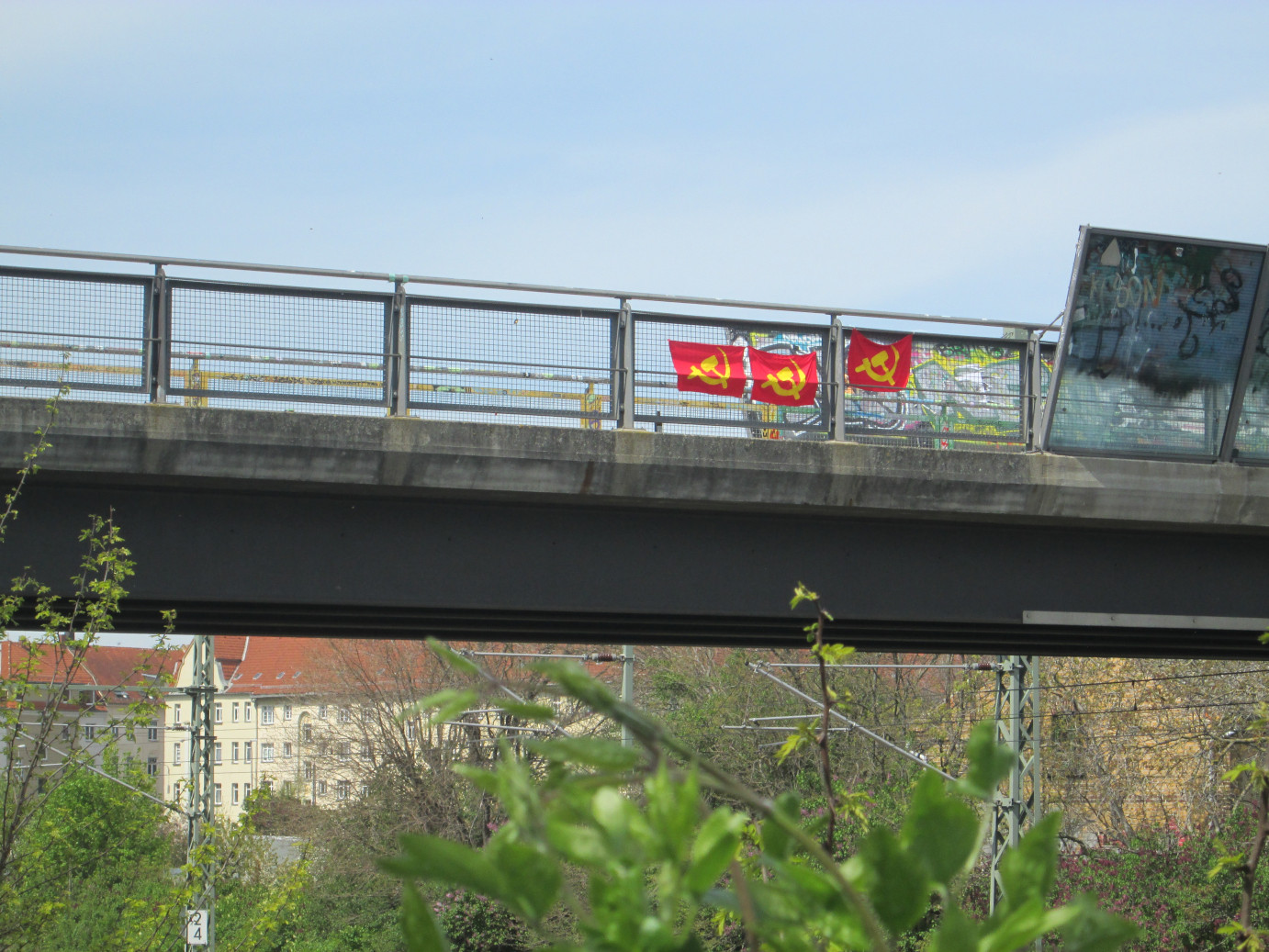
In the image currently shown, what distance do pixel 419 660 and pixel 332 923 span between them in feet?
28.0

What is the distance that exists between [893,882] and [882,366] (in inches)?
408

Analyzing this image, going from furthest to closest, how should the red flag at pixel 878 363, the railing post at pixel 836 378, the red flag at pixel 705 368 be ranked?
the red flag at pixel 878 363 < the railing post at pixel 836 378 < the red flag at pixel 705 368

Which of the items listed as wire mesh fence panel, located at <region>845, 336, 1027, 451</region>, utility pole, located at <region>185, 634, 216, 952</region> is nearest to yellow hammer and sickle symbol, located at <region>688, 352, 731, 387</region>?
wire mesh fence panel, located at <region>845, 336, 1027, 451</region>

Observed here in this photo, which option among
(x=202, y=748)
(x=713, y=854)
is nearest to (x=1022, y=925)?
(x=713, y=854)

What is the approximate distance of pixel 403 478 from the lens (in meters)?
9.95

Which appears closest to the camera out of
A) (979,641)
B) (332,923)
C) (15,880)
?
(15,880)

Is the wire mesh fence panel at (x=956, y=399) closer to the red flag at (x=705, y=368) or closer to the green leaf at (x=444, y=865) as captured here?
the red flag at (x=705, y=368)

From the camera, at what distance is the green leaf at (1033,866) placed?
106 centimetres

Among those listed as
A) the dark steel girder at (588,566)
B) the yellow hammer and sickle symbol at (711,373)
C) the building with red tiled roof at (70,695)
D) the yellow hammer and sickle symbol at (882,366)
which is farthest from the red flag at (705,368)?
the building with red tiled roof at (70,695)

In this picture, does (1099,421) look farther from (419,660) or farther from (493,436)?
(419,660)

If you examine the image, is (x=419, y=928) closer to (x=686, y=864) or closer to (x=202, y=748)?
(x=686, y=864)

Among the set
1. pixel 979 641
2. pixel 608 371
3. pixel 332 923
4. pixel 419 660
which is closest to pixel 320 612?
pixel 608 371

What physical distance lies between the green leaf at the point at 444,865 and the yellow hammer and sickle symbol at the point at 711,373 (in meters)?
9.91

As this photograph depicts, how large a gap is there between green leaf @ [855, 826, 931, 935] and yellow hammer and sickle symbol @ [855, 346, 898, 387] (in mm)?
10271
